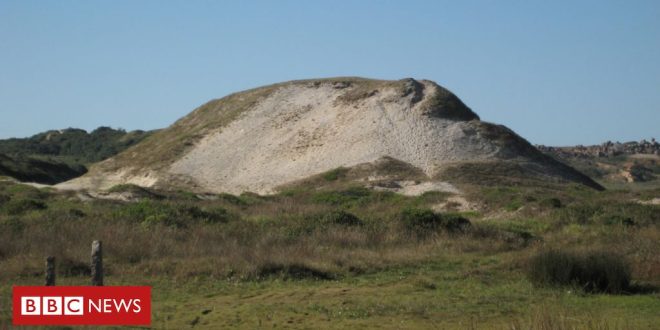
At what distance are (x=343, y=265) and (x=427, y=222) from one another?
7.29 metres

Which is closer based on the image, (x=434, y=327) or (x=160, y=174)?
(x=434, y=327)

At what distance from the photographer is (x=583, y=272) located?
657 inches

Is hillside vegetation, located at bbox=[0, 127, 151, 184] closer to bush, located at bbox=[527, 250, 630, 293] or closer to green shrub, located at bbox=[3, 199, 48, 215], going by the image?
green shrub, located at bbox=[3, 199, 48, 215]

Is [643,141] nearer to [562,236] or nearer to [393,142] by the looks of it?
[393,142]

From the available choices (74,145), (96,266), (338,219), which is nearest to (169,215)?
(338,219)

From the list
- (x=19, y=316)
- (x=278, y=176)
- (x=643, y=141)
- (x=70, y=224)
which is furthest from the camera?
(x=643, y=141)

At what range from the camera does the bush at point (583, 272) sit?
54.3 feet

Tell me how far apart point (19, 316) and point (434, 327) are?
6.14 m

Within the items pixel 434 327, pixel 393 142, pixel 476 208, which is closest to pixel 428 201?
pixel 476 208

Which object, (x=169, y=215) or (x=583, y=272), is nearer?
(x=583, y=272)

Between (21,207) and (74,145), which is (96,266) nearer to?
(21,207)

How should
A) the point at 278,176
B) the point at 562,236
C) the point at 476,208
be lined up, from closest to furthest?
the point at 562,236
the point at 476,208
the point at 278,176

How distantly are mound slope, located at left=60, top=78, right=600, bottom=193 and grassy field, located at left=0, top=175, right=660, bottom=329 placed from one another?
2494cm

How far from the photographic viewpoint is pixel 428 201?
43.2 metres
